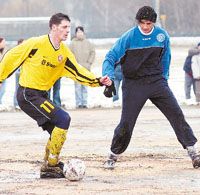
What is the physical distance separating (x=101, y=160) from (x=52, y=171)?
5.01 ft

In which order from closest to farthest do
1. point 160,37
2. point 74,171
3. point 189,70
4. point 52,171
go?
point 74,171, point 52,171, point 160,37, point 189,70

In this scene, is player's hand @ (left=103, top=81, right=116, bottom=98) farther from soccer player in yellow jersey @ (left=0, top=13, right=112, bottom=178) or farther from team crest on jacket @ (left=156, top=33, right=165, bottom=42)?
team crest on jacket @ (left=156, top=33, right=165, bottom=42)

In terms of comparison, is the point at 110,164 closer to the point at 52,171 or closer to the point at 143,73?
the point at 52,171

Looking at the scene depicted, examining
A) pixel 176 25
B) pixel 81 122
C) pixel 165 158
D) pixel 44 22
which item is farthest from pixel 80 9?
pixel 165 158

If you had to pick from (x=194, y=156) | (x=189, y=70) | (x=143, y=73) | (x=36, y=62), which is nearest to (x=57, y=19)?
(x=36, y=62)

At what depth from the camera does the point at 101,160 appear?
11766 millimetres

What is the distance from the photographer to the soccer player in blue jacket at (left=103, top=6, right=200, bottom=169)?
10594 mm

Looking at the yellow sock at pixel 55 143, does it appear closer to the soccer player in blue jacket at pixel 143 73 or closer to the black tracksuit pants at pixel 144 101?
the soccer player in blue jacket at pixel 143 73

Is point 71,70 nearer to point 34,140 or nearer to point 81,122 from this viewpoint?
point 34,140

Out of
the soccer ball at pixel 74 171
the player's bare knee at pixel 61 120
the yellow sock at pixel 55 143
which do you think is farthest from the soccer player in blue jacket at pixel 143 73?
the soccer ball at pixel 74 171

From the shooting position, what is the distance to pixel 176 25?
71.1m

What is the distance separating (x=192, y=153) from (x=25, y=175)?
1.94 m

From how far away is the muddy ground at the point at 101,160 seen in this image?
9607 millimetres

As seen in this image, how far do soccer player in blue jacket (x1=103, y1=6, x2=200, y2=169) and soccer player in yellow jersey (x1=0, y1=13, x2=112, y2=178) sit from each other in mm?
692
